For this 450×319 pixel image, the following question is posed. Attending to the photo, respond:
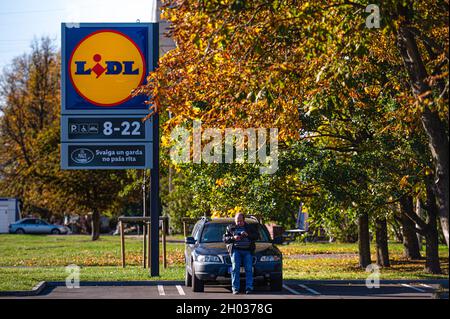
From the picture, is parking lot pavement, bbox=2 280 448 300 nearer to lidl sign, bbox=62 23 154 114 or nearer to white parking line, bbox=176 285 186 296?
white parking line, bbox=176 285 186 296

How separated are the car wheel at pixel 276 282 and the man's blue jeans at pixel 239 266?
74 centimetres

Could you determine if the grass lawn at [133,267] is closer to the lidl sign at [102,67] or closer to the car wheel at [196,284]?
the car wheel at [196,284]

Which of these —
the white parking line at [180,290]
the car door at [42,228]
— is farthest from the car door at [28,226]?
the white parking line at [180,290]

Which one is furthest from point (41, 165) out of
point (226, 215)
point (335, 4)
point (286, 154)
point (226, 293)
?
point (335, 4)

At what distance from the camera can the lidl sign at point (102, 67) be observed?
21.6 m

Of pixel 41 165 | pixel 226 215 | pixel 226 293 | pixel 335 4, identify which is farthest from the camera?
pixel 41 165

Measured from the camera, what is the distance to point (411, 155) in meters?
21.5

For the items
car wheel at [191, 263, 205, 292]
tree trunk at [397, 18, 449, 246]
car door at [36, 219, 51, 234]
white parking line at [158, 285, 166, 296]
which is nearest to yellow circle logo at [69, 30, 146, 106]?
white parking line at [158, 285, 166, 296]

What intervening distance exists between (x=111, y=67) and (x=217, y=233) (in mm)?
5203

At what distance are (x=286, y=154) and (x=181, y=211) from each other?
2382cm

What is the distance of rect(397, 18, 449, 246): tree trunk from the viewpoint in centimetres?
1441

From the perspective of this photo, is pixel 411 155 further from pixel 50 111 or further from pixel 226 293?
pixel 50 111

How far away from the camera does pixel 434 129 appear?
14641mm

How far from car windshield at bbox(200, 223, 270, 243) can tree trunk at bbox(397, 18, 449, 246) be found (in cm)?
568
